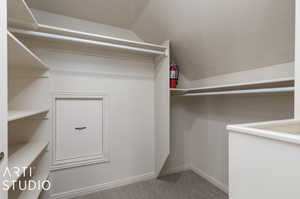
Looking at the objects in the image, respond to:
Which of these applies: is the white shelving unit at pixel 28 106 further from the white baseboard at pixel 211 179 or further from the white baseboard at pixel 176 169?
the white baseboard at pixel 211 179

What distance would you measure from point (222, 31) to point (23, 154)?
85.6 inches

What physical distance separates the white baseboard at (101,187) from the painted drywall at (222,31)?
174cm

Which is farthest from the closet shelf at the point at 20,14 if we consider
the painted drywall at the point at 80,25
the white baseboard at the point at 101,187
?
the white baseboard at the point at 101,187

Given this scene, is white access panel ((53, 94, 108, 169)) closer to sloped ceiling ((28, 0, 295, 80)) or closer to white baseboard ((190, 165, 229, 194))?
sloped ceiling ((28, 0, 295, 80))

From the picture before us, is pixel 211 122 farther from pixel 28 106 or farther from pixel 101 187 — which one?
pixel 28 106

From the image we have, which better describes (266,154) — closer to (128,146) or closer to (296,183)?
(296,183)

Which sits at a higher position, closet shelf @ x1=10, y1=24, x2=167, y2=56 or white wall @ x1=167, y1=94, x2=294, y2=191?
closet shelf @ x1=10, y1=24, x2=167, y2=56

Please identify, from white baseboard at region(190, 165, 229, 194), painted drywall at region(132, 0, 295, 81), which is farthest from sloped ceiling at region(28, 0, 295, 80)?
white baseboard at region(190, 165, 229, 194)

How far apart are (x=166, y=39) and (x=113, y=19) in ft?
2.61

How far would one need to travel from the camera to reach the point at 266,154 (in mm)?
516

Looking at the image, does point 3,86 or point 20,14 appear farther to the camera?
point 20,14

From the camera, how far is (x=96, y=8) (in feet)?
5.98

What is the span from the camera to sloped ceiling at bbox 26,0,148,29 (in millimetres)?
1719

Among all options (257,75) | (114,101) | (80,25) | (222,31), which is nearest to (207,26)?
(222,31)
